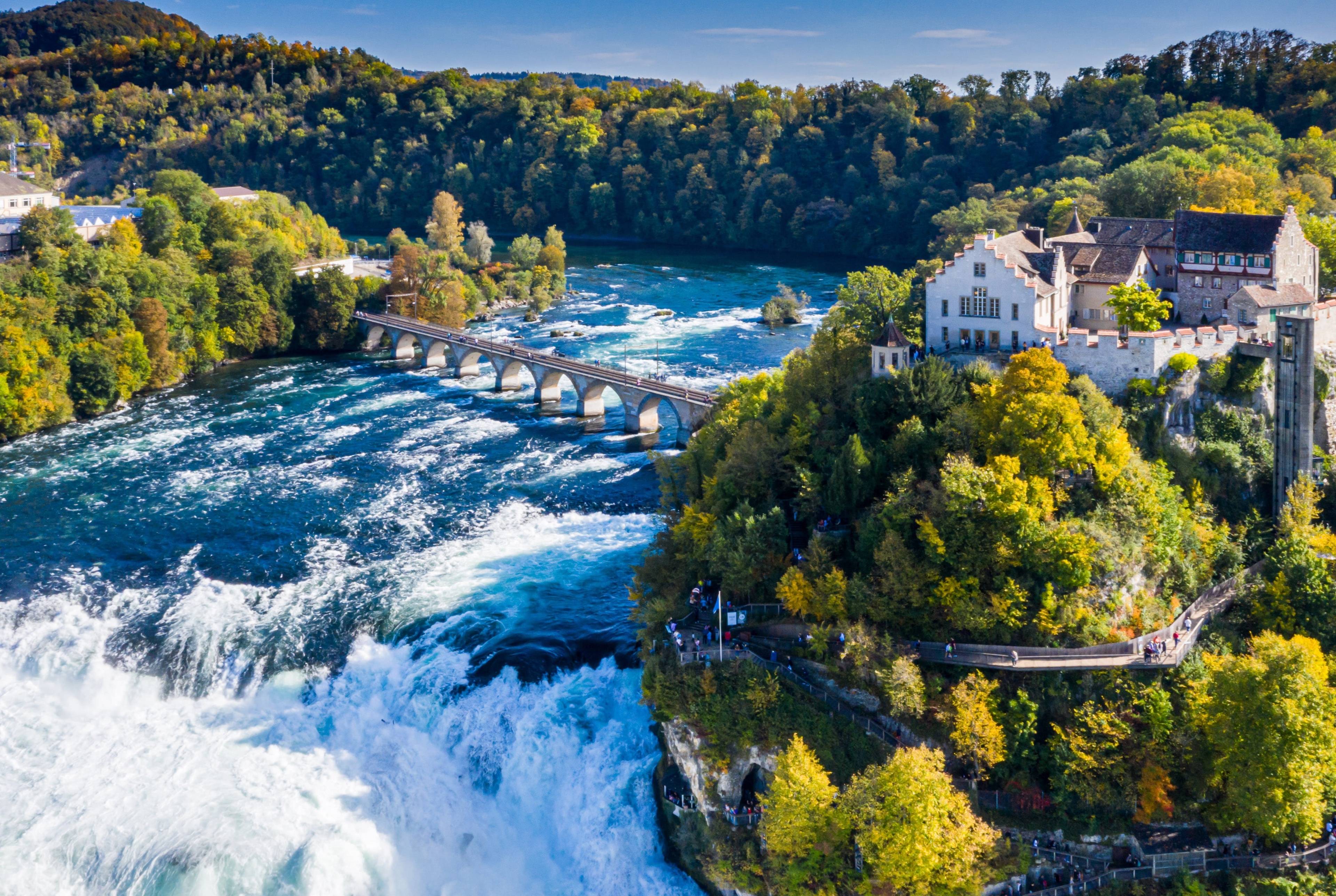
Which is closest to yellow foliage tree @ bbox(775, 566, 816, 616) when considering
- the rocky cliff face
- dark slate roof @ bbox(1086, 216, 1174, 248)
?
the rocky cliff face

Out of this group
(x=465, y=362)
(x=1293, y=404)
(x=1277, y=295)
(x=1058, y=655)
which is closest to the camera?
A: (x=1058, y=655)

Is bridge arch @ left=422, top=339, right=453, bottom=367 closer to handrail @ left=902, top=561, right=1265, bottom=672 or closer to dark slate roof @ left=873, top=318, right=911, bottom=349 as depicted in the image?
dark slate roof @ left=873, top=318, right=911, bottom=349

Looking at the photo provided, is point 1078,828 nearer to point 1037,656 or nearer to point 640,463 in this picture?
point 1037,656

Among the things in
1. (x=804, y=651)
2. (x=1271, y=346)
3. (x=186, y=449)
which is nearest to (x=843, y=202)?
(x=186, y=449)

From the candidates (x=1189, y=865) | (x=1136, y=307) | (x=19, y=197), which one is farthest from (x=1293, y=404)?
(x=19, y=197)

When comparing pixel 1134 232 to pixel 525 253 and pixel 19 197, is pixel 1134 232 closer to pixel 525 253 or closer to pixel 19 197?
pixel 525 253

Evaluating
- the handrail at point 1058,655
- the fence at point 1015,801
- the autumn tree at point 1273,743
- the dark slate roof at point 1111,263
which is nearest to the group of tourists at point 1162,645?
the handrail at point 1058,655

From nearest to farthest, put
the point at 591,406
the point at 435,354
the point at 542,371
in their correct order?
the point at 591,406, the point at 542,371, the point at 435,354

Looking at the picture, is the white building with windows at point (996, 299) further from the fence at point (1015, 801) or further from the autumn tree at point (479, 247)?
the autumn tree at point (479, 247)
